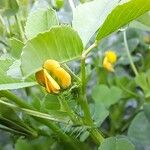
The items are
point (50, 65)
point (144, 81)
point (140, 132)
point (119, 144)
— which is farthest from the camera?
point (144, 81)

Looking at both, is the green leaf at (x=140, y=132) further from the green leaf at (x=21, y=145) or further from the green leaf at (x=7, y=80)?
the green leaf at (x=7, y=80)

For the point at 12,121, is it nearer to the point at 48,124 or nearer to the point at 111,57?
the point at 48,124

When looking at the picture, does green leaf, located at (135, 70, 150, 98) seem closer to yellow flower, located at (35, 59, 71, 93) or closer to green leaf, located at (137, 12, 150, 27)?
green leaf, located at (137, 12, 150, 27)

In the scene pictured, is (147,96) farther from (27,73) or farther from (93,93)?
(27,73)

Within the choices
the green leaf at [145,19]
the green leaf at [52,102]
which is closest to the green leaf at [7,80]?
the green leaf at [52,102]

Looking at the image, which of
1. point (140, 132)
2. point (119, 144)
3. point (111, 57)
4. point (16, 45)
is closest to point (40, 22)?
point (16, 45)

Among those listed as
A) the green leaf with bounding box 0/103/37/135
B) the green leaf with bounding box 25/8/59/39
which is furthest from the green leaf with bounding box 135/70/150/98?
the green leaf with bounding box 25/8/59/39

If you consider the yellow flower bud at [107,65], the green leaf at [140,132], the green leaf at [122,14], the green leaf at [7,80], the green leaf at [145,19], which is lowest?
the green leaf at [140,132]
